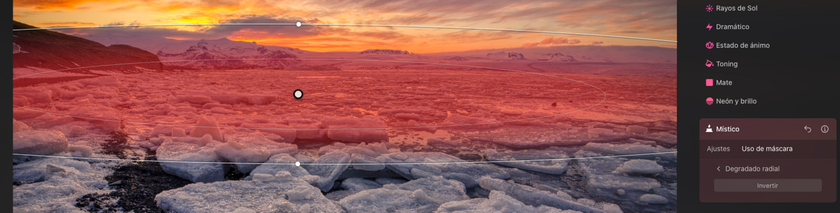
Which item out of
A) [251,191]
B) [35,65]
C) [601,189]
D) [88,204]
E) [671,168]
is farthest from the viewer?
[35,65]

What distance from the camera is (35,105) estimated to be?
5.50 m

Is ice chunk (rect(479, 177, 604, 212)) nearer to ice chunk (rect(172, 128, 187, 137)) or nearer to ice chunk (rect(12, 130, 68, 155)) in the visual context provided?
ice chunk (rect(172, 128, 187, 137))

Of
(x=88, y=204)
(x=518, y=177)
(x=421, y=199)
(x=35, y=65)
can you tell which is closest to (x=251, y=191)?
(x=88, y=204)

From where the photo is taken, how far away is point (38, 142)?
333 cm

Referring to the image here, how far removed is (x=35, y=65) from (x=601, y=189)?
1158cm

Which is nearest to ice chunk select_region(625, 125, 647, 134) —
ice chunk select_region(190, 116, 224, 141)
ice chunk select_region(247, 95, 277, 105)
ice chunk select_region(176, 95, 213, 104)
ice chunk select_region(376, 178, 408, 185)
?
ice chunk select_region(376, 178, 408, 185)

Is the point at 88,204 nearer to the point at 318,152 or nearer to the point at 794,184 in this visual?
the point at 318,152

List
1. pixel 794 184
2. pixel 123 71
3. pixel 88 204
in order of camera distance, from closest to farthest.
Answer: pixel 794 184
pixel 88 204
pixel 123 71

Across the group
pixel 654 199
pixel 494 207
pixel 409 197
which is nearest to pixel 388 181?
pixel 409 197

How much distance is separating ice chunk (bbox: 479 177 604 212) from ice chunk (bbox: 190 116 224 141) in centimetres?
281

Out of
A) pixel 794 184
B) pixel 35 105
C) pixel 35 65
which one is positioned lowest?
pixel 794 184

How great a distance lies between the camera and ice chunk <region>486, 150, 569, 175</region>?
3.55 metres

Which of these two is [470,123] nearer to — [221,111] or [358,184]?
[358,184]

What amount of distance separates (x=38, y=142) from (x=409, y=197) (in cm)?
327
